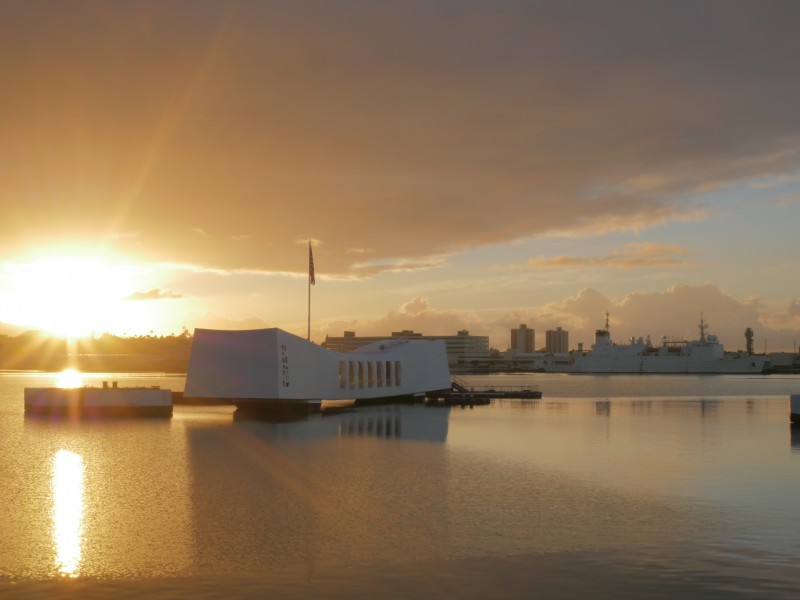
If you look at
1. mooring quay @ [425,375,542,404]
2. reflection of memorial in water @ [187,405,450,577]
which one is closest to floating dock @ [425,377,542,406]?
mooring quay @ [425,375,542,404]

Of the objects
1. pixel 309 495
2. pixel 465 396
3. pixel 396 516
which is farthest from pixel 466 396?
pixel 396 516

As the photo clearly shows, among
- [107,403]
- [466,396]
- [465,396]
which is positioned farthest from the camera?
[466,396]

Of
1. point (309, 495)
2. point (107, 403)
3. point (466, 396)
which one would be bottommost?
point (466, 396)

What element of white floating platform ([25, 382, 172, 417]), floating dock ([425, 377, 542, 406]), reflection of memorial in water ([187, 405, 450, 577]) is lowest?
floating dock ([425, 377, 542, 406])

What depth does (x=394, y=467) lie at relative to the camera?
2962 cm

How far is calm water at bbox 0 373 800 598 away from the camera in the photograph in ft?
48.2

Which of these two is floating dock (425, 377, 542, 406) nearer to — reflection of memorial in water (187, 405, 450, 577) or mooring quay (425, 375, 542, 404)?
mooring quay (425, 375, 542, 404)

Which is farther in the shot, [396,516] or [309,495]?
[309,495]

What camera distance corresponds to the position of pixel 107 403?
5472 cm

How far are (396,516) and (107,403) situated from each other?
39.4 meters

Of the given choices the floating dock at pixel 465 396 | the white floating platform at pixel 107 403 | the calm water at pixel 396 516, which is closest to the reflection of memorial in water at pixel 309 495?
the calm water at pixel 396 516

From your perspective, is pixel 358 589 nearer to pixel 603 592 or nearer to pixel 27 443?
pixel 603 592

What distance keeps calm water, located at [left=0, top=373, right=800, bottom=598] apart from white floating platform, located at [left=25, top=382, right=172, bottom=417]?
13230mm

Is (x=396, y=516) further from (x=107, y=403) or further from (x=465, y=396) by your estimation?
(x=465, y=396)
